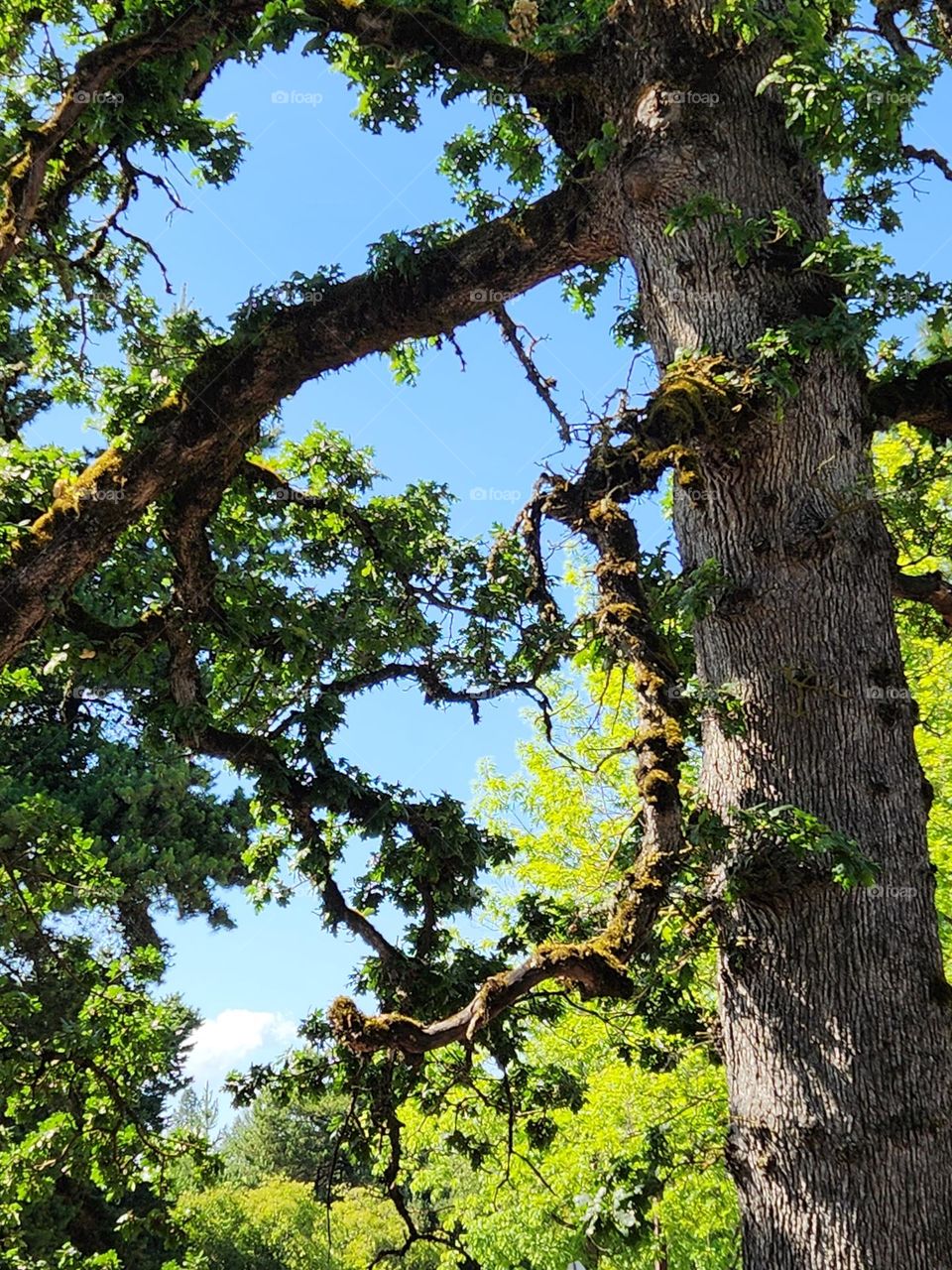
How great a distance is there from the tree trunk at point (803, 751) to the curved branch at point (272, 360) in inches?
23.0

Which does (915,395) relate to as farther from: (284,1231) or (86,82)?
(284,1231)

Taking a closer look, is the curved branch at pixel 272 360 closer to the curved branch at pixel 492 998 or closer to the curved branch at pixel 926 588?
the curved branch at pixel 926 588

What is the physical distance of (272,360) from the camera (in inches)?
184

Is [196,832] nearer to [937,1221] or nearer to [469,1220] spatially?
[469,1220]

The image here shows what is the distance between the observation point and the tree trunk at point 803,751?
277 cm

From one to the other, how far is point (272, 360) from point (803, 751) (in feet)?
10.1

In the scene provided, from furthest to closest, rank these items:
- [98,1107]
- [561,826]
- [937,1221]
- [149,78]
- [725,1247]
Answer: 1. [561,826]
2. [725,1247]
3. [98,1107]
4. [149,78]
5. [937,1221]

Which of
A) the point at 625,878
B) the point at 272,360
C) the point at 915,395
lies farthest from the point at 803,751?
the point at 272,360

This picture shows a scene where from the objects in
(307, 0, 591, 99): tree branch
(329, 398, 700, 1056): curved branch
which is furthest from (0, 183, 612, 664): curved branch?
(329, 398, 700, 1056): curved branch

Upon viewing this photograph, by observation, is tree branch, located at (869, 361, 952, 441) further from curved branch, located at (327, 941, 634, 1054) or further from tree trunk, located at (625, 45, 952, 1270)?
curved branch, located at (327, 941, 634, 1054)

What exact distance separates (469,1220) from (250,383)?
12.6 meters

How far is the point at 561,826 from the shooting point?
12680mm

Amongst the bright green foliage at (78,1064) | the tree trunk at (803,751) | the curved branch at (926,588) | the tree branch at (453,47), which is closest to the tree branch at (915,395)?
the tree trunk at (803,751)

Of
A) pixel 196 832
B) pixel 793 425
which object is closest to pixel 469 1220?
pixel 196 832
